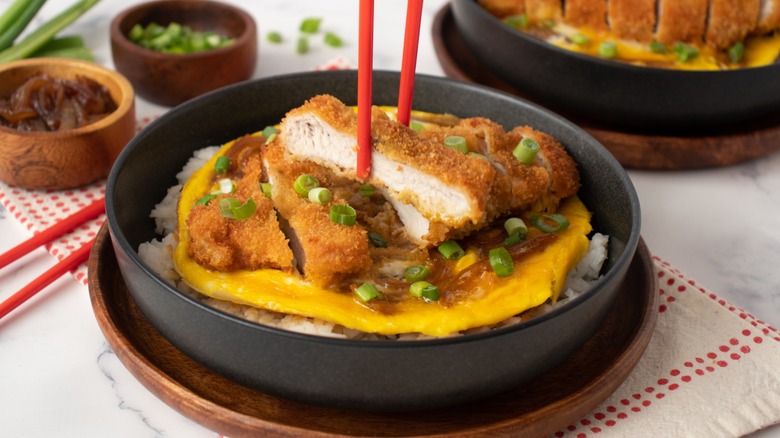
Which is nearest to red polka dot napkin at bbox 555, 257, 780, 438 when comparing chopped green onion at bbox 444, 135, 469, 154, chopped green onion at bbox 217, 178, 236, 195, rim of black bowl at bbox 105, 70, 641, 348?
rim of black bowl at bbox 105, 70, 641, 348

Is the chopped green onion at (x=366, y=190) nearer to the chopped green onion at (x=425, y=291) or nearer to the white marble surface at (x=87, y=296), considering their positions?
the chopped green onion at (x=425, y=291)

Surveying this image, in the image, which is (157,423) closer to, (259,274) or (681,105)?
(259,274)

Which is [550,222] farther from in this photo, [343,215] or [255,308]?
[255,308]

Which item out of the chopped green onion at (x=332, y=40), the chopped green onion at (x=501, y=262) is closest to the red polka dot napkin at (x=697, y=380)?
the chopped green onion at (x=501, y=262)

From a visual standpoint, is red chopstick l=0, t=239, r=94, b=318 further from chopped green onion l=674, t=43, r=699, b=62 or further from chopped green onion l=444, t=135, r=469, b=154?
chopped green onion l=674, t=43, r=699, b=62

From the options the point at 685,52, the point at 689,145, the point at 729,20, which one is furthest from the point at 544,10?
the point at 689,145

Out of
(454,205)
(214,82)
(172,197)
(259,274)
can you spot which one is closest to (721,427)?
(454,205)

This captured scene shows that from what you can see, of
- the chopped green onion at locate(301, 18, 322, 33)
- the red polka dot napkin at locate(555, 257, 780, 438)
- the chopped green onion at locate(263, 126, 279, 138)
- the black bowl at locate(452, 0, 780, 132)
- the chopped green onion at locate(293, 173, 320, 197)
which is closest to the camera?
the red polka dot napkin at locate(555, 257, 780, 438)

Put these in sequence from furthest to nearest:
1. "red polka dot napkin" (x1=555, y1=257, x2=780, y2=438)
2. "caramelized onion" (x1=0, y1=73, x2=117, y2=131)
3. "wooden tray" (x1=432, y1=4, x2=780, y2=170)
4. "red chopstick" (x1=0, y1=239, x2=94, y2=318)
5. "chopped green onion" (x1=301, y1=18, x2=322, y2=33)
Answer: "chopped green onion" (x1=301, y1=18, x2=322, y2=33) → "wooden tray" (x1=432, y1=4, x2=780, y2=170) → "caramelized onion" (x1=0, y1=73, x2=117, y2=131) → "red chopstick" (x1=0, y1=239, x2=94, y2=318) → "red polka dot napkin" (x1=555, y1=257, x2=780, y2=438)
